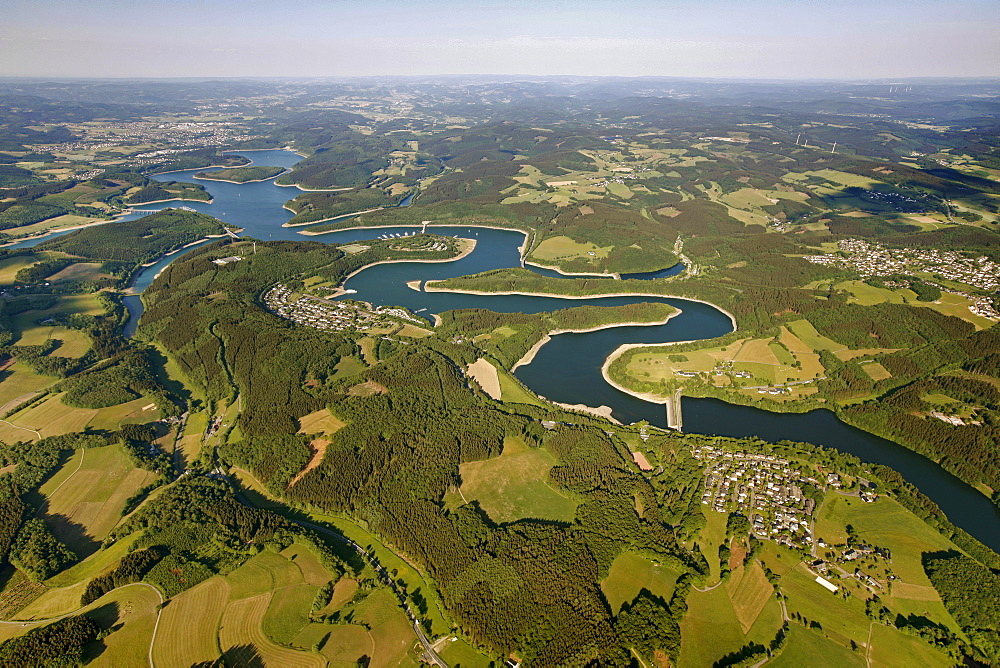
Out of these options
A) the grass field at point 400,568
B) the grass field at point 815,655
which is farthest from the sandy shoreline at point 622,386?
the grass field at point 400,568

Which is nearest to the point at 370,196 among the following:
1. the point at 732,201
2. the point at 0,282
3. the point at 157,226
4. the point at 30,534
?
the point at 157,226

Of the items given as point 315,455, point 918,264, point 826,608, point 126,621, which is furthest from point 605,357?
point 918,264

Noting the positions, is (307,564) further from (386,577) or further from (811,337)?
(811,337)

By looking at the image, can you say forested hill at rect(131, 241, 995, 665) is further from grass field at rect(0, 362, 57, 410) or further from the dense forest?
grass field at rect(0, 362, 57, 410)

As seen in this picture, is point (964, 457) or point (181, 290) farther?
point (181, 290)

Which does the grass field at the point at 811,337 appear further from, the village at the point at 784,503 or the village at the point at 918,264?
the village at the point at 784,503

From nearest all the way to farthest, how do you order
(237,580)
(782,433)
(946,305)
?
1. (237,580)
2. (782,433)
3. (946,305)

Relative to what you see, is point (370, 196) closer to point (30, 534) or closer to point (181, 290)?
point (181, 290)
